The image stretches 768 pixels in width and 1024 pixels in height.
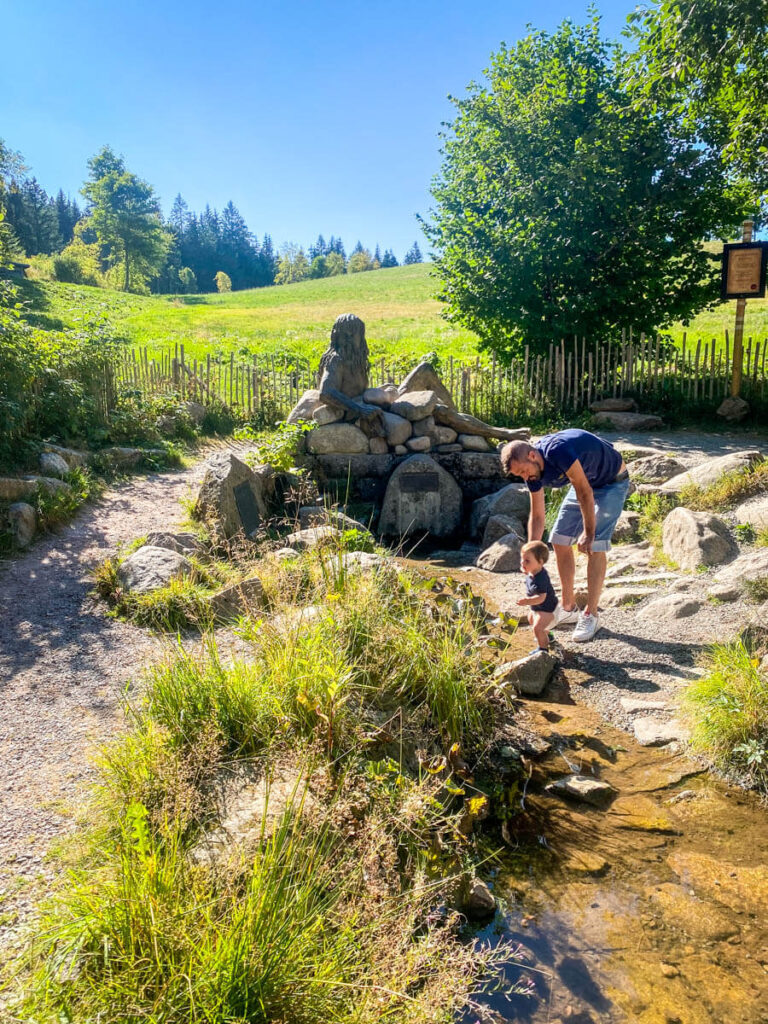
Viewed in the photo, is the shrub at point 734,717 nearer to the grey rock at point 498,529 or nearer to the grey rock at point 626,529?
the grey rock at point 626,529

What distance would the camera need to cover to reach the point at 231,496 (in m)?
8.37

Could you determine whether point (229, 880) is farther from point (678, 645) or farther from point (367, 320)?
point (367, 320)

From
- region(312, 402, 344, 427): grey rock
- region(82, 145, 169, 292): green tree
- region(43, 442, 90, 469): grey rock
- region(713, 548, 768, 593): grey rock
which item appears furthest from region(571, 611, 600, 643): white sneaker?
region(82, 145, 169, 292): green tree

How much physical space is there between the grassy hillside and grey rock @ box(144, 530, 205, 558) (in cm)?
717

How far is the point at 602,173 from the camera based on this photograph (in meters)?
14.0

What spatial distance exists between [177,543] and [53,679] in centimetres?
236

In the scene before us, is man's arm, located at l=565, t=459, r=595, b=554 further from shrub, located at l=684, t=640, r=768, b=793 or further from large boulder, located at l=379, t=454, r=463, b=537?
large boulder, located at l=379, t=454, r=463, b=537

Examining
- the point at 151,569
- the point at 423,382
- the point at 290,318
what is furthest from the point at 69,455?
the point at 290,318

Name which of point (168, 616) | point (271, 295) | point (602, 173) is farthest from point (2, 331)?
point (271, 295)

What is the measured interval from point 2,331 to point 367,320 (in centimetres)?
2755

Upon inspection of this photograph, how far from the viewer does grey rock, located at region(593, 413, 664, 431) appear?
1367 cm

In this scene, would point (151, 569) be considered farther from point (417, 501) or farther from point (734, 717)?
point (417, 501)

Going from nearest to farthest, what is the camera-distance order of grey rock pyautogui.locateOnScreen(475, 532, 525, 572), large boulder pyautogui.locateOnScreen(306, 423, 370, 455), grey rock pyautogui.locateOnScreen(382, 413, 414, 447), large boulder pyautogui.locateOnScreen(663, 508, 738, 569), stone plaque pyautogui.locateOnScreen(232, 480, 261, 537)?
large boulder pyautogui.locateOnScreen(663, 508, 738, 569) < grey rock pyautogui.locateOnScreen(475, 532, 525, 572) < stone plaque pyautogui.locateOnScreen(232, 480, 261, 537) < large boulder pyautogui.locateOnScreen(306, 423, 370, 455) < grey rock pyautogui.locateOnScreen(382, 413, 414, 447)

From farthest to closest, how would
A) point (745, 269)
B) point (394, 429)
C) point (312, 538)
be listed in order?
point (745, 269), point (394, 429), point (312, 538)
